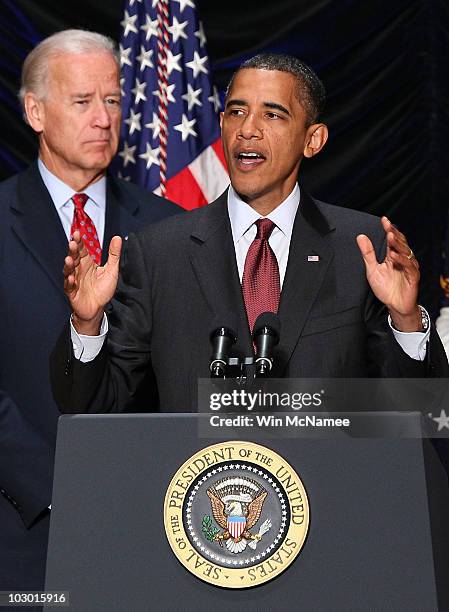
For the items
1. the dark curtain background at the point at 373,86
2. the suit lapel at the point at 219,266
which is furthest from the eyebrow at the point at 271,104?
the dark curtain background at the point at 373,86

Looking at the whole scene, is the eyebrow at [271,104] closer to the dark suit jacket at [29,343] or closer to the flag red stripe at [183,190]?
the dark suit jacket at [29,343]

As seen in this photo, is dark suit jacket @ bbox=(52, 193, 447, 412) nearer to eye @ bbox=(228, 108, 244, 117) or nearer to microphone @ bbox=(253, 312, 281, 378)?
eye @ bbox=(228, 108, 244, 117)

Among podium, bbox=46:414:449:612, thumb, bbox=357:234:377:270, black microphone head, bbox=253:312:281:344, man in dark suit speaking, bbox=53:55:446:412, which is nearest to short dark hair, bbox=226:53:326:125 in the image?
man in dark suit speaking, bbox=53:55:446:412

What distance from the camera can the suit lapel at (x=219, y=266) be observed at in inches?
98.1

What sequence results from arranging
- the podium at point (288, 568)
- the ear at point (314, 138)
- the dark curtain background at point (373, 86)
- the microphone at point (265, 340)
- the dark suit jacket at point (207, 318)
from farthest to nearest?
the dark curtain background at point (373, 86), the ear at point (314, 138), the dark suit jacket at point (207, 318), the microphone at point (265, 340), the podium at point (288, 568)

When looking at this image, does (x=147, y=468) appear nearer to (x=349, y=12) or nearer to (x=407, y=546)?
(x=407, y=546)

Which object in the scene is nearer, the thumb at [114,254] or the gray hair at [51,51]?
the thumb at [114,254]

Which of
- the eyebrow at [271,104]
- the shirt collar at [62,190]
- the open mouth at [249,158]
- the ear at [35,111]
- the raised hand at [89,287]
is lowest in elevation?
the raised hand at [89,287]

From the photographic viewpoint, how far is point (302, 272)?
256cm

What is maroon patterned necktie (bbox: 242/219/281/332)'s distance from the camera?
2529 mm

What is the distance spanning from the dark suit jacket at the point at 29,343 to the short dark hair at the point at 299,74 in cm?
71

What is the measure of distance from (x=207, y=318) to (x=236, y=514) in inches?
29.4

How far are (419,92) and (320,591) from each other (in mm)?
3146

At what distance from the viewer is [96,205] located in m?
3.31
